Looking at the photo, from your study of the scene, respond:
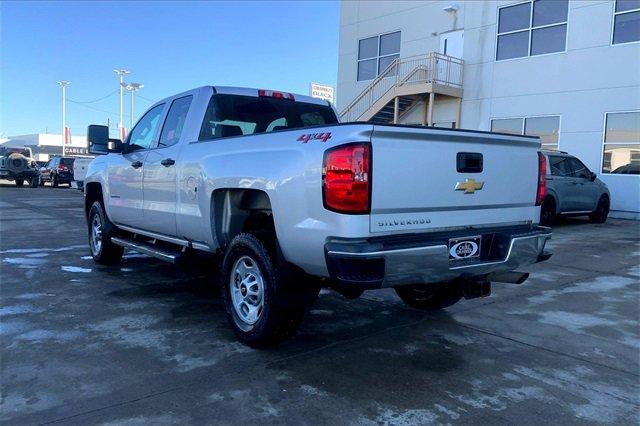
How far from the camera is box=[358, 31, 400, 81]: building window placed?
20.2 metres

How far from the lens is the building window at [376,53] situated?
66.4ft

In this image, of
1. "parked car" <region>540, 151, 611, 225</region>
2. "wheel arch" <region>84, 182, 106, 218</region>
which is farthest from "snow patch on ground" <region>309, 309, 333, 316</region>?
"parked car" <region>540, 151, 611, 225</region>

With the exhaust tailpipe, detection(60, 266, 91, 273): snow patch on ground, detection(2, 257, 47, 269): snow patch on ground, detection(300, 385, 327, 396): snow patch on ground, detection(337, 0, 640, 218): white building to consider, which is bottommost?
detection(300, 385, 327, 396): snow patch on ground

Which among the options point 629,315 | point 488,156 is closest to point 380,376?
point 488,156

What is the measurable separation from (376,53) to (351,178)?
18876 millimetres

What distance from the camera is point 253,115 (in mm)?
5348

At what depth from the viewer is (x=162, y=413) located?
298cm

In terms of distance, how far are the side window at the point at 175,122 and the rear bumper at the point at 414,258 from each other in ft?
8.95

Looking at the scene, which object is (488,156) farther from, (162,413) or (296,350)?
(162,413)

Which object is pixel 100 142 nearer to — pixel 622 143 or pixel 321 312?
pixel 321 312

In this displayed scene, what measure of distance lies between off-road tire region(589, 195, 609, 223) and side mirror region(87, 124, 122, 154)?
12.2 meters

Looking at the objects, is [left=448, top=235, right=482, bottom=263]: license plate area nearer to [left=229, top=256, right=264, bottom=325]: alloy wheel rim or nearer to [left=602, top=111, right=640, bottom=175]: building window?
[left=229, top=256, right=264, bottom=325]: alloy wheel rim

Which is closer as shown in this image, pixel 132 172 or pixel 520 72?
pixel 132 172

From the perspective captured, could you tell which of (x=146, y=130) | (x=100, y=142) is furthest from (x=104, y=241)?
(x=146, y=130)
